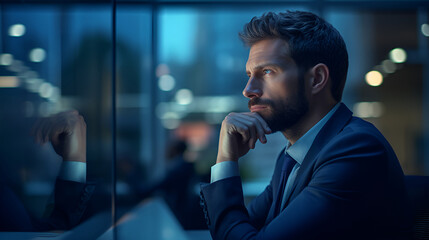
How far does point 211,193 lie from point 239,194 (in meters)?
0.07

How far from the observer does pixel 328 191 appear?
761mm

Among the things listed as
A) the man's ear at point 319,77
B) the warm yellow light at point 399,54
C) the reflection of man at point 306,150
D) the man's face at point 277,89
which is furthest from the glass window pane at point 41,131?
the warm yellow light at point 399,54

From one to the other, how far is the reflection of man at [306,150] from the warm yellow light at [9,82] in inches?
21.5

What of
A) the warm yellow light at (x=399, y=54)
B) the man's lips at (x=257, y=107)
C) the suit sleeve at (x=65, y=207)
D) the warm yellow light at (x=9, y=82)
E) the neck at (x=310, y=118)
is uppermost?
the warm yellow light at (x=399, y=54)

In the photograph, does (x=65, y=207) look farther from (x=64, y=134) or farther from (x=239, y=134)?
(x=239, y=134)

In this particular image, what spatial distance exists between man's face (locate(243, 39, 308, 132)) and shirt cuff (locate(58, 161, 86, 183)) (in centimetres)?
49

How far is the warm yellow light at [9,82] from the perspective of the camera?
93cm

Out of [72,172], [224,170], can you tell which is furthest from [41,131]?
[224,170]

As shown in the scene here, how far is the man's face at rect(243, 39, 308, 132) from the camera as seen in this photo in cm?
87

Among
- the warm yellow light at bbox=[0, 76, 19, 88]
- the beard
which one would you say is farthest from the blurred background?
the beard

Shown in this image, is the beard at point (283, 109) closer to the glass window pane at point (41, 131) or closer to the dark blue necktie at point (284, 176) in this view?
the dark blue necktie at point (284, 176)

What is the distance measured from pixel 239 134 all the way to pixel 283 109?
121 mm

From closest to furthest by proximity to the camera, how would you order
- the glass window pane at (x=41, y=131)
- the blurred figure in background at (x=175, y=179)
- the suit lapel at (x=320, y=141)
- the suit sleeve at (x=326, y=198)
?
the suit sleeve at (x=326, y=198) → the suit lapel at (x=320, y=141) → the glass window pane at (x=41, y=131) → the blurred figure in background at (x=175, y=179)

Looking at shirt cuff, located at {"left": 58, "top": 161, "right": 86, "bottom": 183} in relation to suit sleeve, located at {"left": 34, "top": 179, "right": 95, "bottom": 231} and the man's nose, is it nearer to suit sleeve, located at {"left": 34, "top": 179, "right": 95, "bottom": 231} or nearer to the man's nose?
suit sleeve, located at {"left": 34, "top": 179, "right": 95, "bottom": 231}
